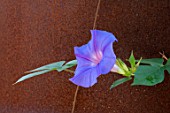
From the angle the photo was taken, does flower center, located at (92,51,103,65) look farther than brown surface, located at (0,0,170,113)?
No

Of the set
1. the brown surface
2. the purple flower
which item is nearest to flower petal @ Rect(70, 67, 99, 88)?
the purple flower

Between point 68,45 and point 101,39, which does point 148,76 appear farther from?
point 68,45

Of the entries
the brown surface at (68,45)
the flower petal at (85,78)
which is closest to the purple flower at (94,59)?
the flower petal at (85,78)

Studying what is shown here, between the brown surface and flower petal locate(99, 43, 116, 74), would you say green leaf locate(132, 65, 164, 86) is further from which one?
the brown surface

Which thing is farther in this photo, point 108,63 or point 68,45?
point 68,45

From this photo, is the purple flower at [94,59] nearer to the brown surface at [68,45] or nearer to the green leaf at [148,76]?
the green leaf at [148,76]

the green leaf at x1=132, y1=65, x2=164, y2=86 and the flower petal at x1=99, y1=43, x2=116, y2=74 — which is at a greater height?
the flower petal at x1=99, y1=43, x2=116, y2=74

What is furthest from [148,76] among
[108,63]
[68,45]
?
[68,45]
